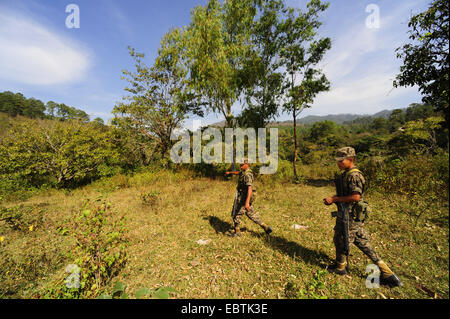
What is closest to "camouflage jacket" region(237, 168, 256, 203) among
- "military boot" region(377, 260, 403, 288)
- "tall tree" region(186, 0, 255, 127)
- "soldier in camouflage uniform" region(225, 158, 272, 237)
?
"soldier in camouflage uniform" region(225, 158, 272, 237)

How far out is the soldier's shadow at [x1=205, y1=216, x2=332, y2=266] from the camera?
3.76 m

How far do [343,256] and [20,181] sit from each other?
16.3 meters

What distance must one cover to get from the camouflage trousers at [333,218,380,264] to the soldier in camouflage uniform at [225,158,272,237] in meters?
1.76

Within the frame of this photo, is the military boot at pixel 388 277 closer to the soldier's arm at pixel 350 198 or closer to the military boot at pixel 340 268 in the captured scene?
the military boot at pixel 340 268

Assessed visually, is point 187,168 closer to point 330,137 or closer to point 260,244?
point 260,244

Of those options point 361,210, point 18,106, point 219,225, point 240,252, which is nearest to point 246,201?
point 240,252

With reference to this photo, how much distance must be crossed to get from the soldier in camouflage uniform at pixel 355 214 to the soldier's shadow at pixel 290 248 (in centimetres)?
78

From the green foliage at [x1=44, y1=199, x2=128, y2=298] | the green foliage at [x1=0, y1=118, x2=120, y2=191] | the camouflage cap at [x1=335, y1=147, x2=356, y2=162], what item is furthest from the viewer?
the green foliage at [x1=0, y1=118, x2=120, y2=191]

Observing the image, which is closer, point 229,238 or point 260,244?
point 260,244

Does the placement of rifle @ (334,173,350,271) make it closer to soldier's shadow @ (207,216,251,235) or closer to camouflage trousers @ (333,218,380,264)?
camouflage trousers @ (333,218,380,264)

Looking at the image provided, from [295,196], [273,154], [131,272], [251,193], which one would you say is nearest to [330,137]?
[273,154]

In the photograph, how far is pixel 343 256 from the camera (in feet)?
10.4
